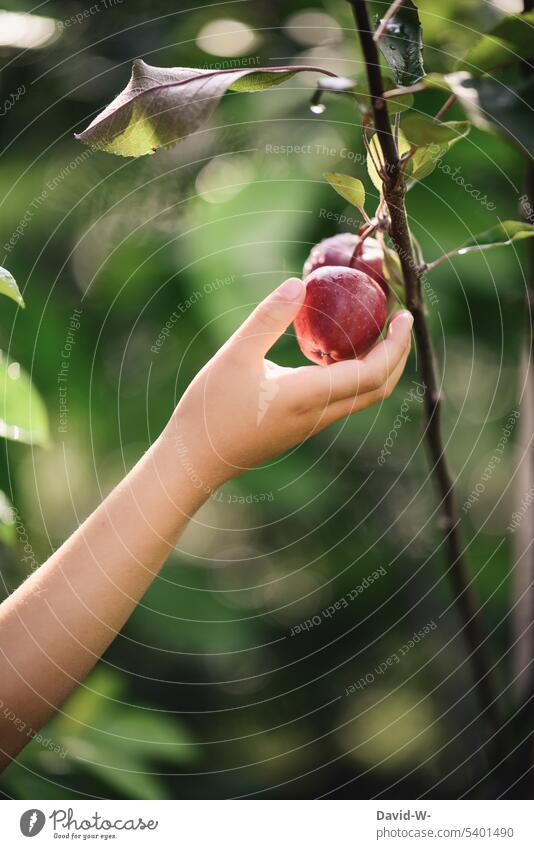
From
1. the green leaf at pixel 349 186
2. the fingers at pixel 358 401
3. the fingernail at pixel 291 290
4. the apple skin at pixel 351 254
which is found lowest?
the fingers at pixel 358 401

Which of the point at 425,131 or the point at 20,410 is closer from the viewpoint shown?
the point at 425,131

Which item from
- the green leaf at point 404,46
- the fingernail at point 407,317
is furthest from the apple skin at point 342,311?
the green leaf at point 404,46

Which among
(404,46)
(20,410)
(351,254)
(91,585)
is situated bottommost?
(91,585)

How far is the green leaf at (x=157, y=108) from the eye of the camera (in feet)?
1.34

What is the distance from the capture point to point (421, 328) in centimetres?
52

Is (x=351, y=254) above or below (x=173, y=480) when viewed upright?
above

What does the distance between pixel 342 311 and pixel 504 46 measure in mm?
192

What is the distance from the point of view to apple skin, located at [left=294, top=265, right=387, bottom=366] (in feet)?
1.65

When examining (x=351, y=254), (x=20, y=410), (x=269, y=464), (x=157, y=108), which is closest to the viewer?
(x=157, y=108)

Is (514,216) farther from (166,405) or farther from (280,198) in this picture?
(166,405)

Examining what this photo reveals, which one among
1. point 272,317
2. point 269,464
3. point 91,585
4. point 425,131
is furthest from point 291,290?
point 269,464

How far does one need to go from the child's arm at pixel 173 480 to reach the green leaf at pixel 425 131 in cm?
11

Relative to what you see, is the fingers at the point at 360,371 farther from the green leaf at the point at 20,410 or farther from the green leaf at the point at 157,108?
the green leaf at the point at 20,410

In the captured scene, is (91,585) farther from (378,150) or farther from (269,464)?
(269,464)
